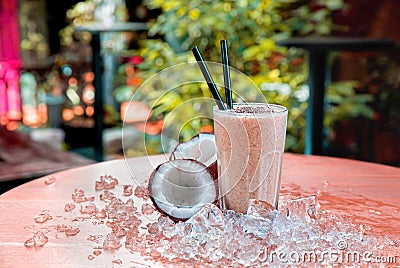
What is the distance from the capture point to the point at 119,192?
105 centimetres

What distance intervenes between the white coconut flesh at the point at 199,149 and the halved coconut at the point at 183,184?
63 mm

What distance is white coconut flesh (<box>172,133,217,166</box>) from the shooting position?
97cm

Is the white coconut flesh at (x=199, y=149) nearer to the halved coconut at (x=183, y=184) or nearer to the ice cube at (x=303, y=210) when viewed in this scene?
the halved coconut at (x=183, y=184)

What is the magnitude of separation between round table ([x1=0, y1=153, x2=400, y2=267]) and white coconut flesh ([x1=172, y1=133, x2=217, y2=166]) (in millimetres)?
83

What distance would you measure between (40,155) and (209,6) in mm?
1373

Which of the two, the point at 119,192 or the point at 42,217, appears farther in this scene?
the point at 119,192

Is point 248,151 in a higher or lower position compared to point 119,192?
higher

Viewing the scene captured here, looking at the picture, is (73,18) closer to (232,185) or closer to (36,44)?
(36,44)

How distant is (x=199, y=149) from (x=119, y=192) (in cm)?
20

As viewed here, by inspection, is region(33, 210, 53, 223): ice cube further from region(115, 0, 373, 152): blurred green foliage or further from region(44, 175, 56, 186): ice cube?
region(115, 0, 373, 152): blurred green foliage

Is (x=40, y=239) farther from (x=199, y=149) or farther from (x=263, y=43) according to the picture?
(x=263, y=43)

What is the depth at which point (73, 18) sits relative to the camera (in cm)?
461

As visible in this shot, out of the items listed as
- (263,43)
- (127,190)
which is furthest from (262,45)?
(127,190)

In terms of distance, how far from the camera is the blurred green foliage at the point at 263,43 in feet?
9.93
